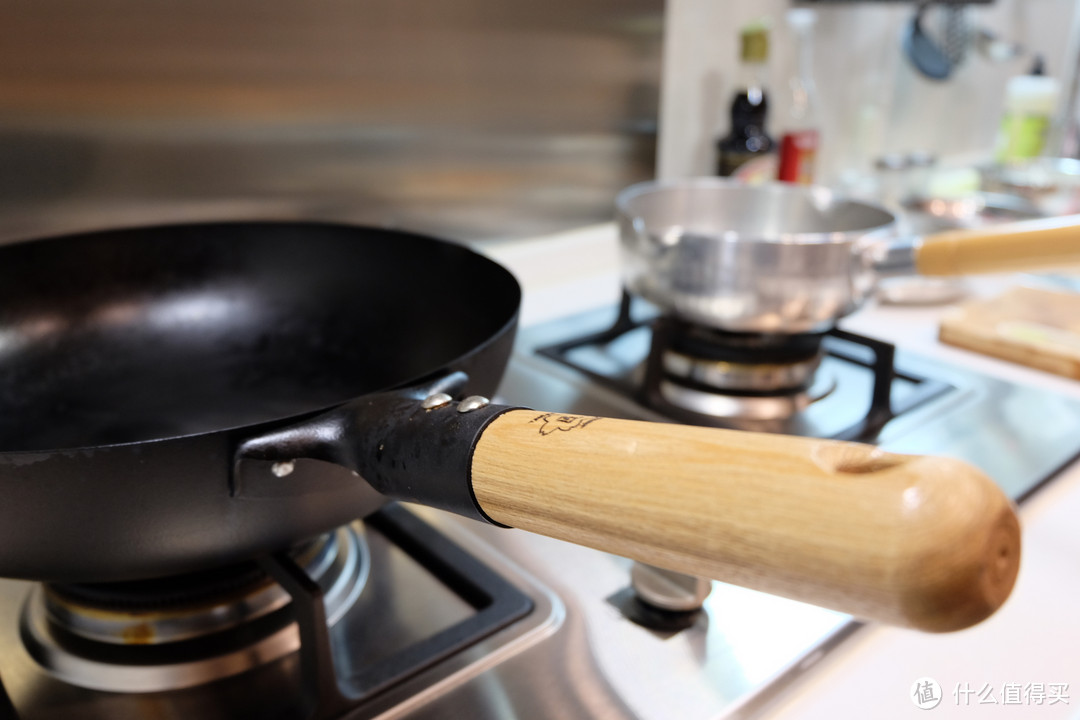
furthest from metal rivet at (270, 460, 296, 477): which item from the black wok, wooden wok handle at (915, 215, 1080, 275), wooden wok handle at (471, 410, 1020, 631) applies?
wooden wok handle at (915, 215, 1080, 275)

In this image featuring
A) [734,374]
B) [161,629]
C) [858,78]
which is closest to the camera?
[161,629]

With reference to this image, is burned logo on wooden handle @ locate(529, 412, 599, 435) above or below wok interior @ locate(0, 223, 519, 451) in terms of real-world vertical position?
above

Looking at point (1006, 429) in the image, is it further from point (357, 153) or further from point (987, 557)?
point (357, 153)

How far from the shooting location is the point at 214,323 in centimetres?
69

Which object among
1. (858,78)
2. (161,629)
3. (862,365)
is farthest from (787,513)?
(858,78)

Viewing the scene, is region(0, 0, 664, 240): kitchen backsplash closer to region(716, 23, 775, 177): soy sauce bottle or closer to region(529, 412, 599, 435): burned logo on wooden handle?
region(716, 23, 775, 177): soy sauce bottle

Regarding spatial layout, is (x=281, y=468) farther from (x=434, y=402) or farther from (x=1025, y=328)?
(x=1025, y=328)

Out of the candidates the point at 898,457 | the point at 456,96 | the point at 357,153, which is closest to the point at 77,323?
the point at 357,153

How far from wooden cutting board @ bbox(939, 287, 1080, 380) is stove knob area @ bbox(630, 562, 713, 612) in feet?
1.74

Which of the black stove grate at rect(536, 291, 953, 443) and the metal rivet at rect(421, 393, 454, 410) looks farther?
the black stove grate at rect(536, 291, 953, 443)

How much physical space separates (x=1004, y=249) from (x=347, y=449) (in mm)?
521

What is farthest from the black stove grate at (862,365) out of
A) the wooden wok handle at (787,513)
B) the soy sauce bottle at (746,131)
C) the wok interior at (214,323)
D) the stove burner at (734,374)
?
the wooden wok handle at (787,513)

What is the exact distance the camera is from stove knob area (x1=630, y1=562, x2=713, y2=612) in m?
0.46

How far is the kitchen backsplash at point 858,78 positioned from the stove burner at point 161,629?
84cm
